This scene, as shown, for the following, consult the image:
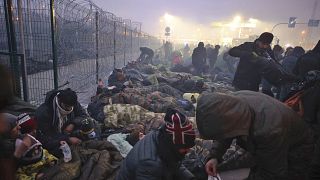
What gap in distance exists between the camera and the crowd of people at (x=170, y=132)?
2336 mm

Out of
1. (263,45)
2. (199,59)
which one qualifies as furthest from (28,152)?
(199,59)

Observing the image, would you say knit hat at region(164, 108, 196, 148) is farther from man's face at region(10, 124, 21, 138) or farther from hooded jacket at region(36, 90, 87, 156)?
hooded jacket at region(36, 90, 87, 156)

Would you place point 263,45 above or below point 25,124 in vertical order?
above

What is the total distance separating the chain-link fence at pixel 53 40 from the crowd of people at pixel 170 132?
1414 millimetres

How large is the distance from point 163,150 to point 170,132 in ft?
0.51

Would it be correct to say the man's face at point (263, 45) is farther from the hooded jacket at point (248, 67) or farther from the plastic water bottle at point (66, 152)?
the plastic water bottle at point (66, 152)

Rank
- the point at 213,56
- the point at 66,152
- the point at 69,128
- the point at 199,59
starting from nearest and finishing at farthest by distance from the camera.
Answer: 1. the point at 66,152
2. the point at 69,128
3. the point at 199,59
4. the point at 213,56

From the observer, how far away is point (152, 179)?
2482 mm

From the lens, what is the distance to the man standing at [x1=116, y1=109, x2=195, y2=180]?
8.22 ft

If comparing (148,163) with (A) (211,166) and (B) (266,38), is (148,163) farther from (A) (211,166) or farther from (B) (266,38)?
(B) (266,38)

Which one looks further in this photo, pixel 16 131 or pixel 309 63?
pixel 309 63

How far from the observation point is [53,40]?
20.0 feet

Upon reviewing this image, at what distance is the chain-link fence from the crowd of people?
1414mm

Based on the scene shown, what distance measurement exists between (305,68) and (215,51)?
10.5 m
